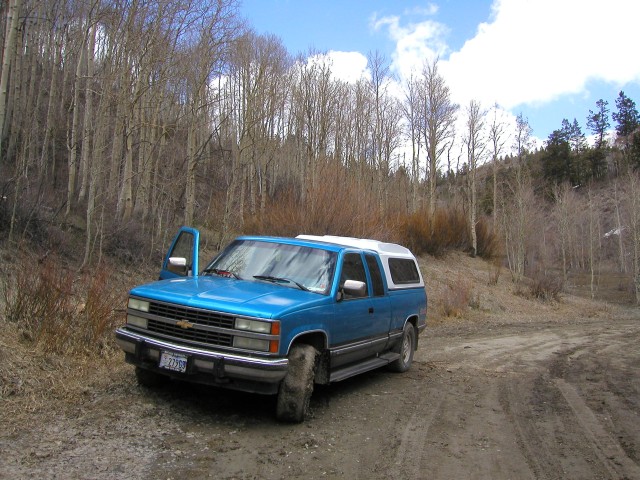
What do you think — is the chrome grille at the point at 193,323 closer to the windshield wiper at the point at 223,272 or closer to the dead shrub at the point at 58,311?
the windshield wiper at the point at 223,272

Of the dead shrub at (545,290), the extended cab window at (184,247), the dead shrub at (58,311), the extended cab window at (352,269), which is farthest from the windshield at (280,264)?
the dead shrub at (545,290)

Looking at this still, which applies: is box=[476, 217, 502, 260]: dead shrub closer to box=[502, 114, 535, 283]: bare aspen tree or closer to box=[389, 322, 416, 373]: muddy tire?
box=[502, 114, 535, 283]: bare aspen tree

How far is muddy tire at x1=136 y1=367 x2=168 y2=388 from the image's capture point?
230 inches

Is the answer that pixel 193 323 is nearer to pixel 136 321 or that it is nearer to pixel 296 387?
pixel 136 321

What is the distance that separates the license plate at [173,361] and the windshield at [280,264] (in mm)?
1506

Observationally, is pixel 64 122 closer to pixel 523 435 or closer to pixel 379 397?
pixel 379 397

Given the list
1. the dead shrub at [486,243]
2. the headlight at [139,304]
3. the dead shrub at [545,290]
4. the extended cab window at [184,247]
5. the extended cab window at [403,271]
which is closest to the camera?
the headlight at [139,304]

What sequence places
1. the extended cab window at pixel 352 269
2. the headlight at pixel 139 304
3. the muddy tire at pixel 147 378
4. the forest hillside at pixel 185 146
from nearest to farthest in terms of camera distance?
the headlight at pixel 139 304 < the muddy tire at pixel 147 378 < the extended cab window at pixel 352 269 < the forest hillside at pixel 185 146

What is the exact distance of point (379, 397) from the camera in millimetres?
6848

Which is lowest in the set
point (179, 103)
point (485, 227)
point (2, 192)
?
point (2, 192)

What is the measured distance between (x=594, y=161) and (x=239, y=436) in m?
98.1

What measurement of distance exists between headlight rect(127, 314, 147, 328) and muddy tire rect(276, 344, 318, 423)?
5.20 feet

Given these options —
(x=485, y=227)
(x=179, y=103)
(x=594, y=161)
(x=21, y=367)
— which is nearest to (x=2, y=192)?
(x=21, y=367)

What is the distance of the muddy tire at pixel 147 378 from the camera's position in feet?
19.1
